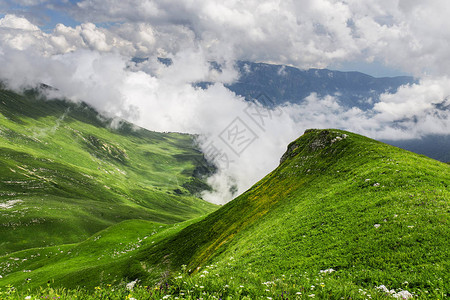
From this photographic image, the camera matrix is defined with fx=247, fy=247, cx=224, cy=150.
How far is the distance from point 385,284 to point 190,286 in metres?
13.4

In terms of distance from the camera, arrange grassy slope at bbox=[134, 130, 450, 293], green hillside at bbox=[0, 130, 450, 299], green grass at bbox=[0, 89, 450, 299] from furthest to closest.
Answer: grassy slope at bbox=[134, 130, 450, 293]
green hillside at bbox=[0, 130, 450, 299]
green grass at bbox=[0, 89, 450, 299]

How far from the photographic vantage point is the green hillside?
12.8 m

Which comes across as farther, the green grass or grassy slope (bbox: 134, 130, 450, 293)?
grassy slope (bbox: 134, 130, 450, 293)

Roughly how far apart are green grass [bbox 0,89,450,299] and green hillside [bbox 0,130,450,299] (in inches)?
4.0

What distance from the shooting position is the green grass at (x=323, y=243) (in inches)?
479

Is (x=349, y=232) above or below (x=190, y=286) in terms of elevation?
above

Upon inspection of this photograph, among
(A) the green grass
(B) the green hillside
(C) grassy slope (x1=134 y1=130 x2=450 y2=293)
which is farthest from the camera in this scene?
(C) grassy slope (x1=134 y1=130 x2=450 y2=293)

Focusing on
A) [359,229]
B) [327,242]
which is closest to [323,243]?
[327,242]

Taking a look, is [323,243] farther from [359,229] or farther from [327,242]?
[359,229]

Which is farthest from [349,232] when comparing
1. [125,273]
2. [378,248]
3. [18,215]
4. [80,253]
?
[18,215]

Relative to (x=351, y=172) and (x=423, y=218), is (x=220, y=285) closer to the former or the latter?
(x=423, y=218)

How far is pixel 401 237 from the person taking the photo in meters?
21.6

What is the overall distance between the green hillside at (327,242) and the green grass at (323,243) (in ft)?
0.33

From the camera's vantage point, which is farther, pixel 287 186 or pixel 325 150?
pixel 325 150
